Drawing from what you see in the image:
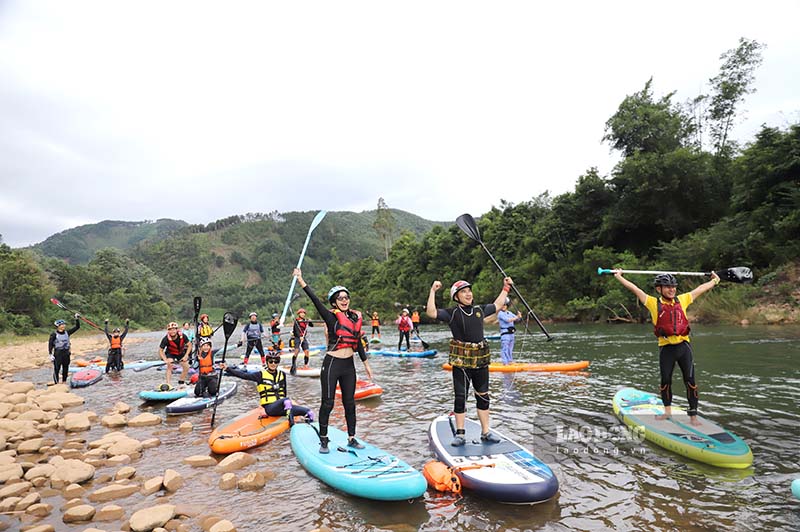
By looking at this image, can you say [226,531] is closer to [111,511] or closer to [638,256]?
[111,511]

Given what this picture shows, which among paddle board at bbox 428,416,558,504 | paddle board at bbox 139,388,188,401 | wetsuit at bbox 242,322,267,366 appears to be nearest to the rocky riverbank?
paddle board at bbox 139,388,188,401

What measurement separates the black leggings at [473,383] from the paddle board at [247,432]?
3.32m

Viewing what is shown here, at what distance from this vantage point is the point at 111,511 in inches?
191

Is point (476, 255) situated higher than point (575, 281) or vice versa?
point (476, 255)

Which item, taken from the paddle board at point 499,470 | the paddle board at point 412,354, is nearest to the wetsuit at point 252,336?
the paddle board at point 412,354

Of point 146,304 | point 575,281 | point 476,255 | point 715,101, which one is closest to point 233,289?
point 146,304

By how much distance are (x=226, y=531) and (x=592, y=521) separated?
3418mm

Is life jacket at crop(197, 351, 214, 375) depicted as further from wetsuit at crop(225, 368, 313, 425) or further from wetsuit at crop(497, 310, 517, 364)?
wetsuit at crop(497, 310, 517, 364)

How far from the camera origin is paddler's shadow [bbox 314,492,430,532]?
14.4 ft

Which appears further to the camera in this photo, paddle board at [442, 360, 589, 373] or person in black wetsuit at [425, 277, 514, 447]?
paddle board at [442, 360, 589, 373]

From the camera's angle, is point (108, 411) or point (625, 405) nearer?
point (625, 405)

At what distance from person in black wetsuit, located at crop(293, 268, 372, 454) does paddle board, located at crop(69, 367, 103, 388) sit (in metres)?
11.6

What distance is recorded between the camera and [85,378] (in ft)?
45.8

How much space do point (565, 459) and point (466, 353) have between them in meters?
2.02
